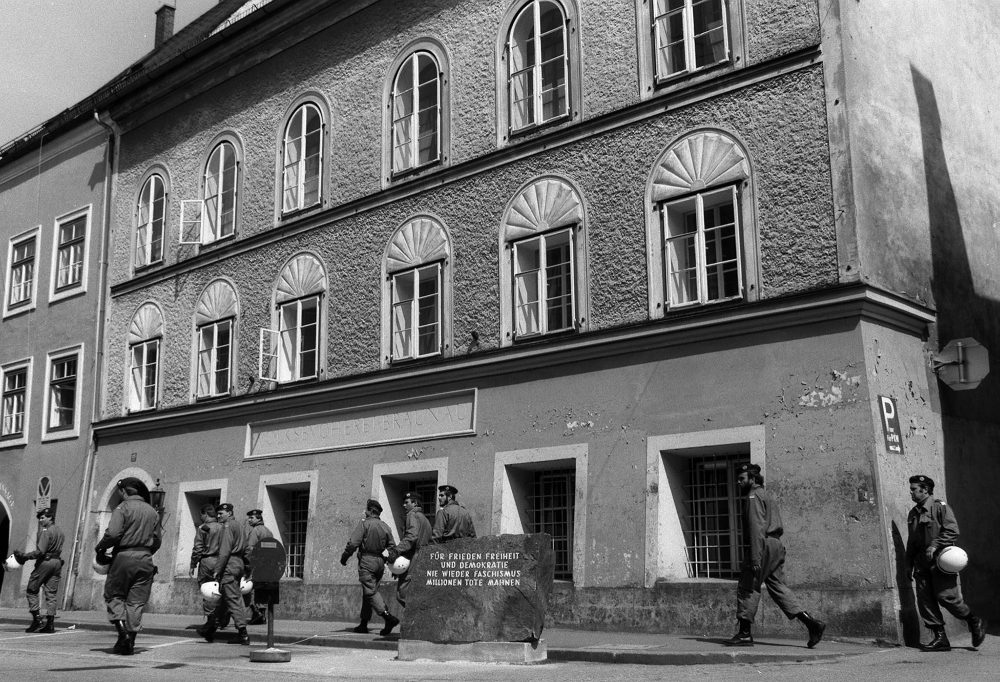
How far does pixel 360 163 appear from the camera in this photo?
21797mm

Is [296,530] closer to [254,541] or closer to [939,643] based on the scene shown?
[254,541]

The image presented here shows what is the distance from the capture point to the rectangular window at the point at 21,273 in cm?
3075

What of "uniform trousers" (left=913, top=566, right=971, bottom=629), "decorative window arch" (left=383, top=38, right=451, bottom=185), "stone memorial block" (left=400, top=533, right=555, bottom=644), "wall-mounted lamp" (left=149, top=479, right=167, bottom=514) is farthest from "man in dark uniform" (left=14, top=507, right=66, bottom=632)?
"uniform trousers" (left=913, top=566, right=971, bottom=629)

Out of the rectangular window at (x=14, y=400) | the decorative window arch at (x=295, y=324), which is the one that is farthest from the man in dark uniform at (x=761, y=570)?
the rectangular window at (x=14, y=400)

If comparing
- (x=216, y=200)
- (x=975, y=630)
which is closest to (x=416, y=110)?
(x=216, y=200)

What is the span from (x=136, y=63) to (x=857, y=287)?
22332 millimetres

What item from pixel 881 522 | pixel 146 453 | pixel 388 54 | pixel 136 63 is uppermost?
pixel 136 63

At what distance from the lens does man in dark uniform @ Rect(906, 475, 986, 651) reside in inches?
512

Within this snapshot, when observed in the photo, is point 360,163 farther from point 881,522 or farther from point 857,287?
point 881,522

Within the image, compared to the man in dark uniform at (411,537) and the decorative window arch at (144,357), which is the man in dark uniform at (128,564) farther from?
the decorative window arch at (144,357)

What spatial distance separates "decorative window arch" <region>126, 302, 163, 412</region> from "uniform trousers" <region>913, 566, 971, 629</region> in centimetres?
1751

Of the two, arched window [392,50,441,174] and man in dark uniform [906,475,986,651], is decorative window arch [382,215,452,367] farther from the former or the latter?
man in dark uniform [906,475,986,651]

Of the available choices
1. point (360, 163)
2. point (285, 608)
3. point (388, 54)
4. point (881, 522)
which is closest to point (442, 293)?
point (360, 163)

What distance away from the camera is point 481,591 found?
1259 centimetres
